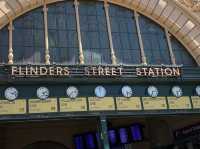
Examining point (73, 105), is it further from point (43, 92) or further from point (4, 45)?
point (4, 45)

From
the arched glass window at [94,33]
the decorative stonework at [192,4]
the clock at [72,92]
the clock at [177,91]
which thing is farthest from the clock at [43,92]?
the decorative stonework at [192,4]

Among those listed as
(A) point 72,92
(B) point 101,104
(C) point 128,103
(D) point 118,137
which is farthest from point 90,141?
(A) point 72,92

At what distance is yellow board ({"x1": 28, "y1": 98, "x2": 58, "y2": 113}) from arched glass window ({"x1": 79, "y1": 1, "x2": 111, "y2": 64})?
3.03 metres

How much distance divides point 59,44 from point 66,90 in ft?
8.96

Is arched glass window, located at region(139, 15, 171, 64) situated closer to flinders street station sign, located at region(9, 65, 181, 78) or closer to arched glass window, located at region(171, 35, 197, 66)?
arched glass window, located at region(171, 35, 197, 66)

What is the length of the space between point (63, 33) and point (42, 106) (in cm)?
403

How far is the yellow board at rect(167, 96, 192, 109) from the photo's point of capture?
49.6 ft

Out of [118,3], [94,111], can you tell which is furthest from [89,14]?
[94,111]

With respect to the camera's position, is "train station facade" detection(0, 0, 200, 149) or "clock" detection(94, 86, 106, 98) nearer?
"train station facade" detection(0, 0, 200, 149)

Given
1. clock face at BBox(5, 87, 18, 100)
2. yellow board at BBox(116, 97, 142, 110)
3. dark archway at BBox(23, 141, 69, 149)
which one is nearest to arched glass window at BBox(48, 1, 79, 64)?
clock face at BBox(5, 87, 18, 100)

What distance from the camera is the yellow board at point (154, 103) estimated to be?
48.3 ft

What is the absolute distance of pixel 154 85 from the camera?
599 inches

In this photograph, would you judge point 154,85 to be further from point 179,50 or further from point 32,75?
point 32,75

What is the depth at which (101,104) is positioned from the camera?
46.3ft
